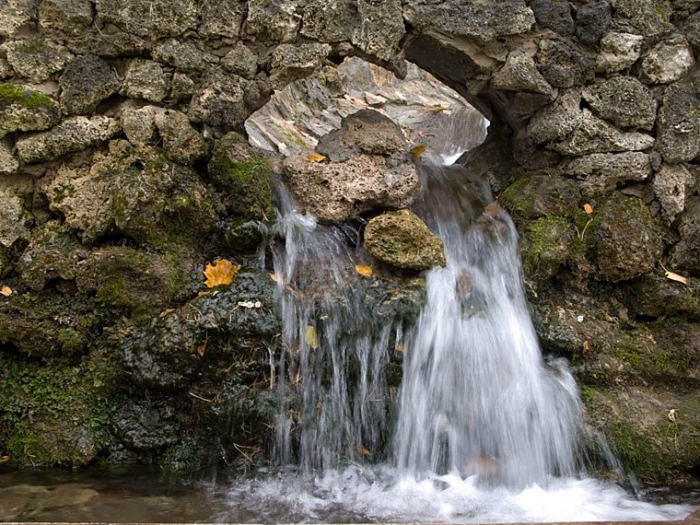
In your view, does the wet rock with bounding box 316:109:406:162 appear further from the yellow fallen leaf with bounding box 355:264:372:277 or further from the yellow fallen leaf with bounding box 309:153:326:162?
the yellow fallen leaf with bounding box 355:264:372:277

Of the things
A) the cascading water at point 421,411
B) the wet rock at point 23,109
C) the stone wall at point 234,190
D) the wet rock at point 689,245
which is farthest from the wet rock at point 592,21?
the wet rock at point 23,109

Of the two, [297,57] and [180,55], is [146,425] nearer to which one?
[180,55]

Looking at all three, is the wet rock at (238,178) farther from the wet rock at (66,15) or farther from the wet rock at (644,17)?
the wet rock at (644,17)

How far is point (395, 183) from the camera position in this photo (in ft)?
12.6

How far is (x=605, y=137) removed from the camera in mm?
3916

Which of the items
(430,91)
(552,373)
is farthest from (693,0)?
(430,91)

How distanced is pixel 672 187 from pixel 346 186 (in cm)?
219

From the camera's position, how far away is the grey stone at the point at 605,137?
391 centimetres

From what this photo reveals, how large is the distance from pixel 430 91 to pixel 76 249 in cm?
813

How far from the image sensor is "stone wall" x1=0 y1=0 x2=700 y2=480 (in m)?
3.17

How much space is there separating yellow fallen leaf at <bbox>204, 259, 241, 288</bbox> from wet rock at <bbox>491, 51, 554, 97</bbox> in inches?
83.6

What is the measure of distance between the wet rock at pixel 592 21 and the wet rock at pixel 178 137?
259 centimetres

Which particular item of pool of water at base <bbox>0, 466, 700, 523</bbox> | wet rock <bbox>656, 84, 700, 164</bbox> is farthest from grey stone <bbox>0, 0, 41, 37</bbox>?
wet rock <bbox>656, 84, 700, 164</bbox>

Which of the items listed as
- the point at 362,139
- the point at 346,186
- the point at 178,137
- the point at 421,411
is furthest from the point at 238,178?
the point at 421,411
